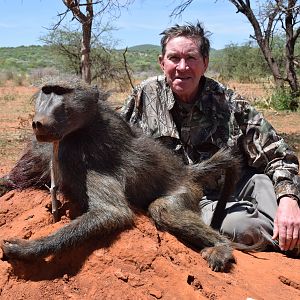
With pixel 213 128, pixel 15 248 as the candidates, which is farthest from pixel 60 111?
pixel 213 128

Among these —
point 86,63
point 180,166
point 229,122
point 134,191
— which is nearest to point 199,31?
point 229,122

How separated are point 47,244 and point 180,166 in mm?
1382

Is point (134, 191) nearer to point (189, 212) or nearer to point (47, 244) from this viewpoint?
point (189, 212)

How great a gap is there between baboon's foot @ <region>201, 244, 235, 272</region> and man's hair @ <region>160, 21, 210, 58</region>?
1603 mm

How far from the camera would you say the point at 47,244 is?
3018mm

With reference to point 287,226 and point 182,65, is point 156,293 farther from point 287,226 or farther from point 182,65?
point 182,65

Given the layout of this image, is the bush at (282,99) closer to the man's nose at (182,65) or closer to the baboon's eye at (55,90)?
the man's nose at (182,65)

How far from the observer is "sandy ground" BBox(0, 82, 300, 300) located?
3020mm

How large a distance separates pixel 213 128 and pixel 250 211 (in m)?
0.77

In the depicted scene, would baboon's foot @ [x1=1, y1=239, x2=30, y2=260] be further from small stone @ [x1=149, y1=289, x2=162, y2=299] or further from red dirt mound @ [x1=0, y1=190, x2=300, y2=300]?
small stone @ [x1=149, y1=289, x2=162, y2=299]

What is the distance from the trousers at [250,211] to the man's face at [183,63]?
0.99 metres

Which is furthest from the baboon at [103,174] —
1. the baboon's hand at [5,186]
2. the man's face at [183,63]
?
the man's face at [183,63]

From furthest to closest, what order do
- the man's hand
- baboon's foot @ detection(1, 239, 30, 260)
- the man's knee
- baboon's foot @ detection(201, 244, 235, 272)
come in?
1. the man's knee
2. the man's hand
3. baboon's foot @ detection(201, 244, 235, 272)
4. baboon's foot @ detection(1, 239, 30, 260)

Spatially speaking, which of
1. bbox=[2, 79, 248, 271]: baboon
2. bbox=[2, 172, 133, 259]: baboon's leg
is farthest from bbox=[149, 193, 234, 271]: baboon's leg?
bbox=[2, 172, 133, 259]: baboon's leg
